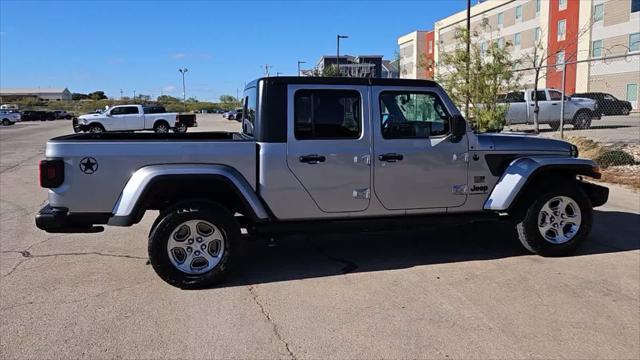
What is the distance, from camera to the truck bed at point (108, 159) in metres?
4.88

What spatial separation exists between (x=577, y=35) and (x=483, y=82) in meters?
35.7

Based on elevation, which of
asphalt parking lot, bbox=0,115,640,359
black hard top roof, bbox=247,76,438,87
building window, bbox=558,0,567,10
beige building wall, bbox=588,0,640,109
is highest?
building window, bbox=558,0,567,10

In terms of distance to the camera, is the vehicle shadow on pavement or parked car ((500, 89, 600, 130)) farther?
parked car ((500, 89, 600, 130))

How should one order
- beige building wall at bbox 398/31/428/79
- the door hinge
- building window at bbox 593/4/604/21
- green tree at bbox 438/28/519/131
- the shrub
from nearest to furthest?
the door hinge, the shrub, green tree at bbox 438/28/519/131, building window at bbox 593/4/604/21, beige building wall at bbox 398/31/428/79

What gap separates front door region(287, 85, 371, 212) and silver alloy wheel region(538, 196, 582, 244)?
2.05 meters

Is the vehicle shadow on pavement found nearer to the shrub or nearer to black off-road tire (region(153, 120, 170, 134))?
the shrub

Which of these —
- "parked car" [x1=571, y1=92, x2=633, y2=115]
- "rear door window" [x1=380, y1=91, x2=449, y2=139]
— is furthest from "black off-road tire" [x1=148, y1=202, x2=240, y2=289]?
"parked car" [x1=571, y1=92, x2=633, y2=115]

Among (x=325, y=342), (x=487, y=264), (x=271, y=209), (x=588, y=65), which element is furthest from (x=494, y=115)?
(x=588, y=65)

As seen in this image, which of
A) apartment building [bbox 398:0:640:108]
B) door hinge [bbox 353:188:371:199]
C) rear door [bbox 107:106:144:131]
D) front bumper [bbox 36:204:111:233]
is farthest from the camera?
apartment building [bbox 398:0:640:108]

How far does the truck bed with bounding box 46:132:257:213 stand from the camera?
4.88m

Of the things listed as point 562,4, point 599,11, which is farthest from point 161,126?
point 562,4

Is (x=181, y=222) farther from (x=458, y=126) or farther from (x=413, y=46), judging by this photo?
(x=413, y=46)

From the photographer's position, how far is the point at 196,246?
204 inches

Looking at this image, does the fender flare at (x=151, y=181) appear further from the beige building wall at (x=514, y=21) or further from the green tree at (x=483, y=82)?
the beige building wall at (x=514, y=21)
